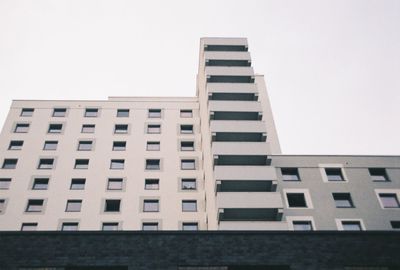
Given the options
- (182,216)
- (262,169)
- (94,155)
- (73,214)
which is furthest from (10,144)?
(262,169)

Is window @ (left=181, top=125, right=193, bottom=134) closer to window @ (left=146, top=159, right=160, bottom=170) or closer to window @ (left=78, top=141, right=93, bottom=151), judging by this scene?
window @ (left=146, top=159, right=160, bottom=170)

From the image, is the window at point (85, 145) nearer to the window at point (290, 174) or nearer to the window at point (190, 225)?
the window at point (190, 225)

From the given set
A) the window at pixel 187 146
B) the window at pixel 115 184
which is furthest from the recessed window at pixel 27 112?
the window at pixel 187 146

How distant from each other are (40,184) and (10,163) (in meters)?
3.83

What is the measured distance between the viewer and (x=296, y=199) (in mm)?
29062

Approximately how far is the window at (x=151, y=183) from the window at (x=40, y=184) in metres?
8.08

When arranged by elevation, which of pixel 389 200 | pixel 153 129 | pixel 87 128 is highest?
pixel 87 128

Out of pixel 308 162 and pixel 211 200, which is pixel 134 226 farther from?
pixel 308 162

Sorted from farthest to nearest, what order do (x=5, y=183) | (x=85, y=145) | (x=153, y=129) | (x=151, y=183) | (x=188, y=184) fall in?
(x=153, y=129) → (x=85, y=145) → (x=188, y=184) → (x=151, y=183) → (x=5, y=183)

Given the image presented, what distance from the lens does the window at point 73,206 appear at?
3031 centimetres

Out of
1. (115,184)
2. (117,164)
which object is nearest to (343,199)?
(115,184)

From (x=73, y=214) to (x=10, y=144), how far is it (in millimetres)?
10696

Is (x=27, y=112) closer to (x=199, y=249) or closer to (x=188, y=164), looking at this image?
(x=188, y=164)

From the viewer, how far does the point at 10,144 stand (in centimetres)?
3538
